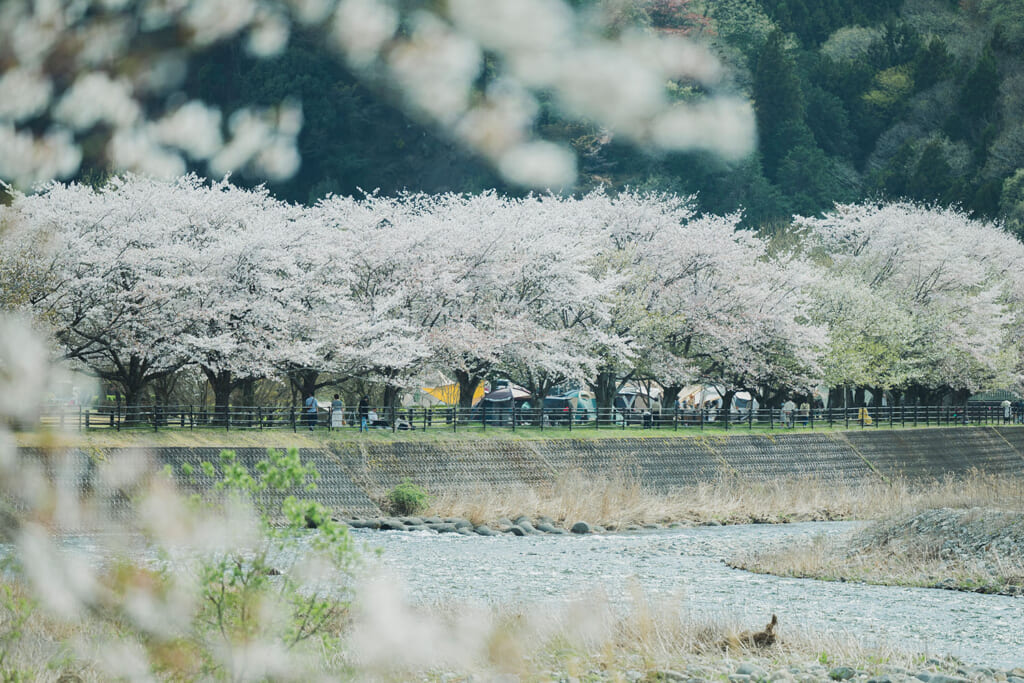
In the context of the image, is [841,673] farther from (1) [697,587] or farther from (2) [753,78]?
(1) [697,587]

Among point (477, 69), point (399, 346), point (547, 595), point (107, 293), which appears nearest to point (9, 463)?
point (477, 69)

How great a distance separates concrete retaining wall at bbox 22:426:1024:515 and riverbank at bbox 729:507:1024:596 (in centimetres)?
1205

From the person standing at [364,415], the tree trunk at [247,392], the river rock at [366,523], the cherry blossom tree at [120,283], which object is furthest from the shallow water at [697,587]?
the tree trunk at [247,392]

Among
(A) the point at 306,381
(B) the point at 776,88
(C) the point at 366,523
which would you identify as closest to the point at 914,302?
(A) the point at 306,381

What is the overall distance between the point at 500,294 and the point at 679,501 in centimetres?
1144

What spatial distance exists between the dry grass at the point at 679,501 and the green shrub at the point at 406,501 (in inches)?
15.0

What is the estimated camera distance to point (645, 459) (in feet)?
131

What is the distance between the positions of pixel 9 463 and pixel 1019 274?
69.0 metres

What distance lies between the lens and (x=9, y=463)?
1573 mm

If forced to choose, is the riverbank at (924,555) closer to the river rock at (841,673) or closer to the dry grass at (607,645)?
the dry grass at (607,645)

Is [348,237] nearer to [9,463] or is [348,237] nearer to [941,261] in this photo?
[941,261]

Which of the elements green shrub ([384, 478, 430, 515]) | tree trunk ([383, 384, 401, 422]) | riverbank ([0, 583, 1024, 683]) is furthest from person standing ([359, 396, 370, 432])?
riverbank ([0, 583, 1024, 683])

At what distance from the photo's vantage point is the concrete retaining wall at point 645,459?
107ft

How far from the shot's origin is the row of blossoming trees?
33.1m
